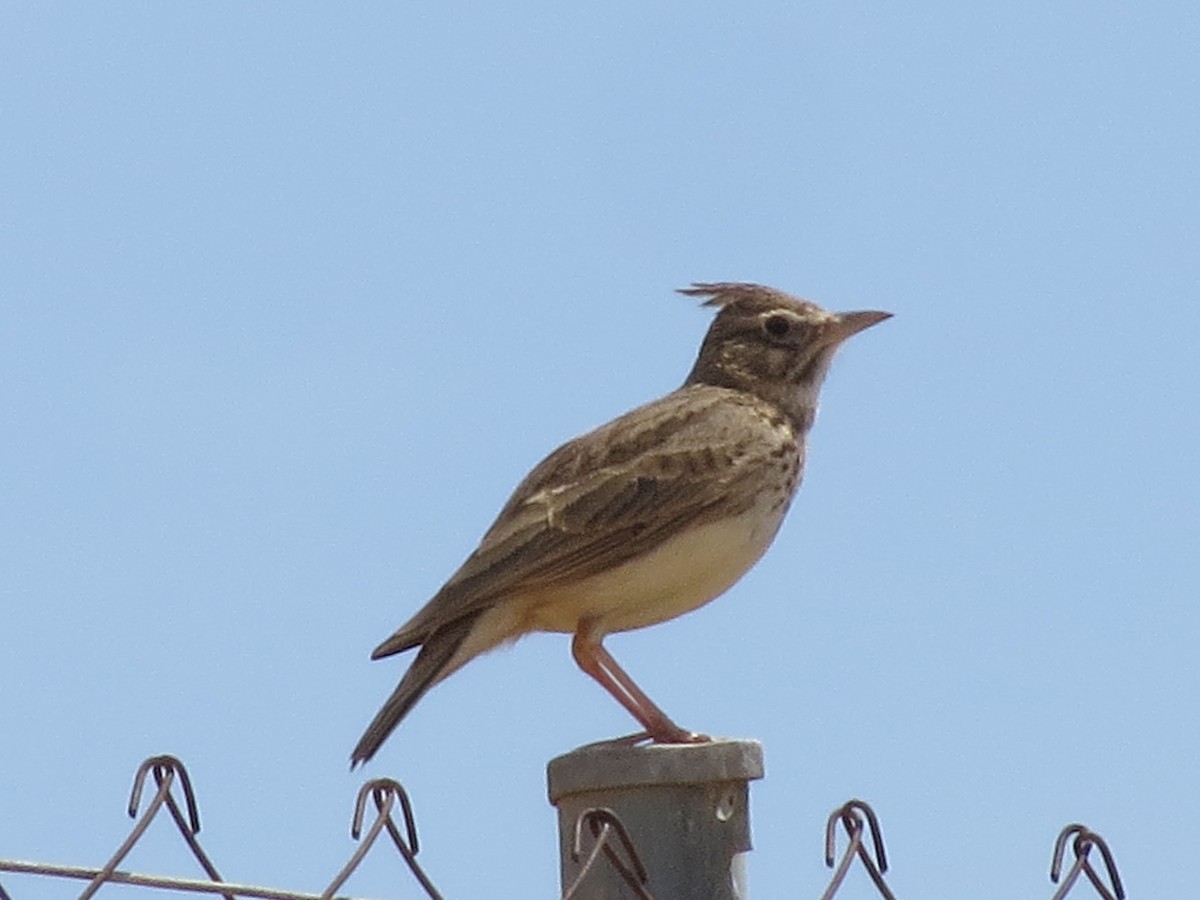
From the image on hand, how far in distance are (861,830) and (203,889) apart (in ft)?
5.00

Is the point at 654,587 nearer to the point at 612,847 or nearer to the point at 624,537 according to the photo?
the point at 624,537

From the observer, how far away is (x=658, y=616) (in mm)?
8609

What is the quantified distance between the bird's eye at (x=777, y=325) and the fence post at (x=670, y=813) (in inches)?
212

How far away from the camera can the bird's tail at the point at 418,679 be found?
6879 mm

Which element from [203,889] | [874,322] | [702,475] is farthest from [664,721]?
[203,889]

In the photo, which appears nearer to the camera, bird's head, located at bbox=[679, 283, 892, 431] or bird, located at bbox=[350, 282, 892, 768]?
bird, located at bbox=[350, 282, 892, 768]

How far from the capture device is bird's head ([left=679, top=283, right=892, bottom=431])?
1004cm

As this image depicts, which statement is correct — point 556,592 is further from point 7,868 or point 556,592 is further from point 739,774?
point 7,868

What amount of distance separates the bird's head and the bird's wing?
0.42 meters

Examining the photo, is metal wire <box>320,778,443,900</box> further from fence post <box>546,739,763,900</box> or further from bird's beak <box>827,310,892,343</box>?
bird's beak <box>827,310,892,343</box>

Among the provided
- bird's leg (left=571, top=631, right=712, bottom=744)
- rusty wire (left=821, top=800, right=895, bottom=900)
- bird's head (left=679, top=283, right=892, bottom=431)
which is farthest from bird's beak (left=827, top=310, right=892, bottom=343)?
rusty wire (left=821, top=800, right=895, bottom=900)

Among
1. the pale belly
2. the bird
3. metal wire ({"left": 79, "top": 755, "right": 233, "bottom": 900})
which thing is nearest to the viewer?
metal wire ({"left": 79, "top": 755, "right": 233, "bottom": 900})

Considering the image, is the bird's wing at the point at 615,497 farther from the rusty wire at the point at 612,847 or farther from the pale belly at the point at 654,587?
the rusty wire at the point at 612,847

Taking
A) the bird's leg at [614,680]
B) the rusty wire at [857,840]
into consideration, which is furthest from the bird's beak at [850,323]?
the rusty wire at [857,840]
